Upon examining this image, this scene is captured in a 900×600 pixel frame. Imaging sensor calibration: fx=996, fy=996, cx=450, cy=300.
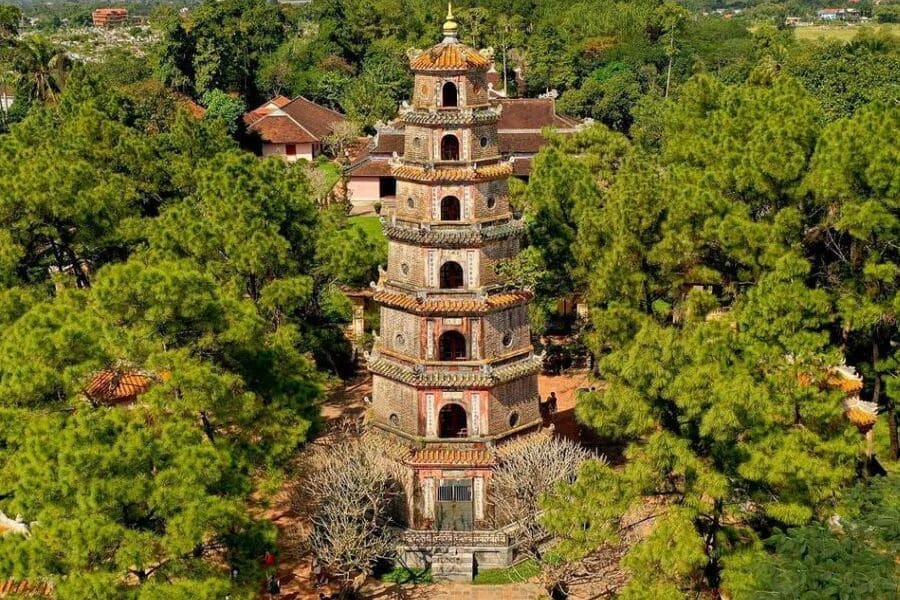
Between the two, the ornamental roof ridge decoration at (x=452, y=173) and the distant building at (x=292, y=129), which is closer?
the ornamental roof ridge decoration at (x=452, y=173)

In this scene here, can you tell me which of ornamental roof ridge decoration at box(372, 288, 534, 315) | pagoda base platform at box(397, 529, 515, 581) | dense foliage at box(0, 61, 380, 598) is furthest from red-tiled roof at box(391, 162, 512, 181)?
pagoda base platform at box(397, 529, 515, 581)

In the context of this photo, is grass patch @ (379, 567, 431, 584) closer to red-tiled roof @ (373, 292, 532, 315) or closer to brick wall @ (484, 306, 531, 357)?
brick wall @ (484, 306, 531, 357)

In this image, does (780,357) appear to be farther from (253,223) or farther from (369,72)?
(369,72)

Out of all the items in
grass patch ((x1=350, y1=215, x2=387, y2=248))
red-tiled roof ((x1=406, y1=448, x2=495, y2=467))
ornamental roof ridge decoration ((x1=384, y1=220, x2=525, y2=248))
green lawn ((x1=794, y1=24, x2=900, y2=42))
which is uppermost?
green lawn ((x1=794, y1=24, x2=900, y2=42))

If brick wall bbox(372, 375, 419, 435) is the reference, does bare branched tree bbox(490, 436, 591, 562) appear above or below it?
below

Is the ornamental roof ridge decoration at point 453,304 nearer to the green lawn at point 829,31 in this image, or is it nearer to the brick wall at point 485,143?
the brick wall at point 485,143

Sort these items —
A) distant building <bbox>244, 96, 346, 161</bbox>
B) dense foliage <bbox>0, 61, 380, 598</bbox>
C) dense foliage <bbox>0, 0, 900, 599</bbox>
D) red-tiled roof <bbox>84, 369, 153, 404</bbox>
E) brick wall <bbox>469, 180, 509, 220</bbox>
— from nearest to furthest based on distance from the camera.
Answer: dense foliage <bbox>0, 61, 380, 598</bbox>, dense foliage <bbox>0, 0, 900, 599</bbox>, red-tiled roof <bbox>84, 369, 153, 404</bbox>, brick wall <bbox>469, 180, 509, 220</bbox>, distant building <bbox>244, 96, 346, 161</bbox>

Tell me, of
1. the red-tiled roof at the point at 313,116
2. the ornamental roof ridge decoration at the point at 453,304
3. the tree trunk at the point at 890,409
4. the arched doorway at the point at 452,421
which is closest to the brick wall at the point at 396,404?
the arched doorway at the point at 452,421
